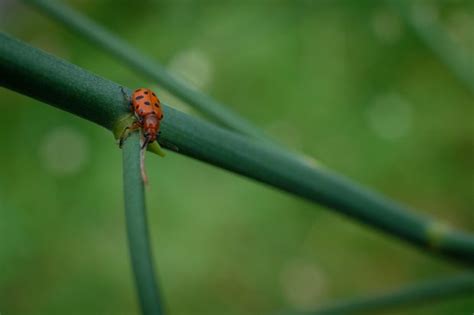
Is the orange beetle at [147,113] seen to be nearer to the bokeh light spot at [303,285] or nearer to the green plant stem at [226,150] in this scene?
the green plant stem at [226,150]

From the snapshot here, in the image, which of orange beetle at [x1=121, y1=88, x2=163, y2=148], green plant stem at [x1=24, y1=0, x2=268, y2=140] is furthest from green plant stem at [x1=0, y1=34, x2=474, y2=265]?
green plant stem at [x1=24, y1=0, x2=268, y2=140]

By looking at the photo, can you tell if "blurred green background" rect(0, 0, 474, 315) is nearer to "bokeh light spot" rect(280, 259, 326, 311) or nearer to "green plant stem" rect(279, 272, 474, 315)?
"bokeh light spot" rect(280, 259, 326, 311)

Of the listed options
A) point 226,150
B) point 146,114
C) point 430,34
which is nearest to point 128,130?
point 146,114

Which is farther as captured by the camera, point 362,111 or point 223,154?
point 362,111

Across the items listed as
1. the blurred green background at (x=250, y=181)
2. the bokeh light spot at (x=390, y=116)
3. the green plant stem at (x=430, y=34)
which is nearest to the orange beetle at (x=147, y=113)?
the green plant stem at (x=430, y=34)

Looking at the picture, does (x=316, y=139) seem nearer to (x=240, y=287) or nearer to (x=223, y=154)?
(x=240, y=287)

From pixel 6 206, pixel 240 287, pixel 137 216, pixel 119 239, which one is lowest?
pixel 137 216

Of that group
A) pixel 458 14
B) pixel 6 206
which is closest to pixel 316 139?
pixel 458 14

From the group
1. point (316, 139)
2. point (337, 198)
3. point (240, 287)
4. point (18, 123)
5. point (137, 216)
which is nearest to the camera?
point (137, 216)
